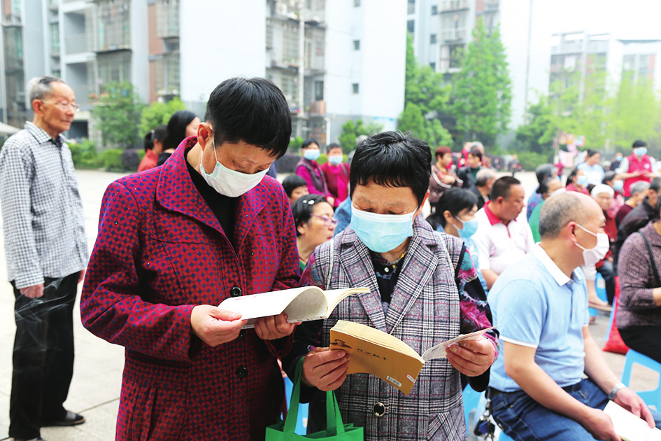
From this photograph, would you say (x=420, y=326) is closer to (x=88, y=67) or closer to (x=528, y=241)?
(x=528, y=241)

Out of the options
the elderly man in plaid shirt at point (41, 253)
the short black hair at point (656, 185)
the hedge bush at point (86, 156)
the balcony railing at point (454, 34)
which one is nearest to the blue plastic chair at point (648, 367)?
the short black hair at point (656, 185)

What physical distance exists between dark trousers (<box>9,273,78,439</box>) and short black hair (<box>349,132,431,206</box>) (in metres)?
2.02

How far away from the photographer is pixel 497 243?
4.06 m

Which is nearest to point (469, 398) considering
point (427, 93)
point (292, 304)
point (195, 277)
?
point (292, 304)

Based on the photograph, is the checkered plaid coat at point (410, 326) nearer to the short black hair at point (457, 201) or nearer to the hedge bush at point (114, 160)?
the short black hair at point (457, 201)

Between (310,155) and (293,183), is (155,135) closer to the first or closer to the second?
(293,183)

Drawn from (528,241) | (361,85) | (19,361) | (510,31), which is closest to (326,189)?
(528,241)

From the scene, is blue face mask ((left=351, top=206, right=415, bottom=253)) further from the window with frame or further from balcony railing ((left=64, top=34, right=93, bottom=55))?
the window with frame

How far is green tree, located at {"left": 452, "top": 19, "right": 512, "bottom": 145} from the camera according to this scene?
119 ft

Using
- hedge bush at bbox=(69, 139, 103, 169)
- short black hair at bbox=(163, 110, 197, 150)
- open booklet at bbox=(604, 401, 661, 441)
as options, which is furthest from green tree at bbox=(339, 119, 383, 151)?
open booklet at bbox=(604, 401, 661, 441)

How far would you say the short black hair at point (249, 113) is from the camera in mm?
1275

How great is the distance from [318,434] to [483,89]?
124ft

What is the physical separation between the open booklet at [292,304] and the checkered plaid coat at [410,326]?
0.87 feet

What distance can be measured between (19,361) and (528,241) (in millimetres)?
3617
